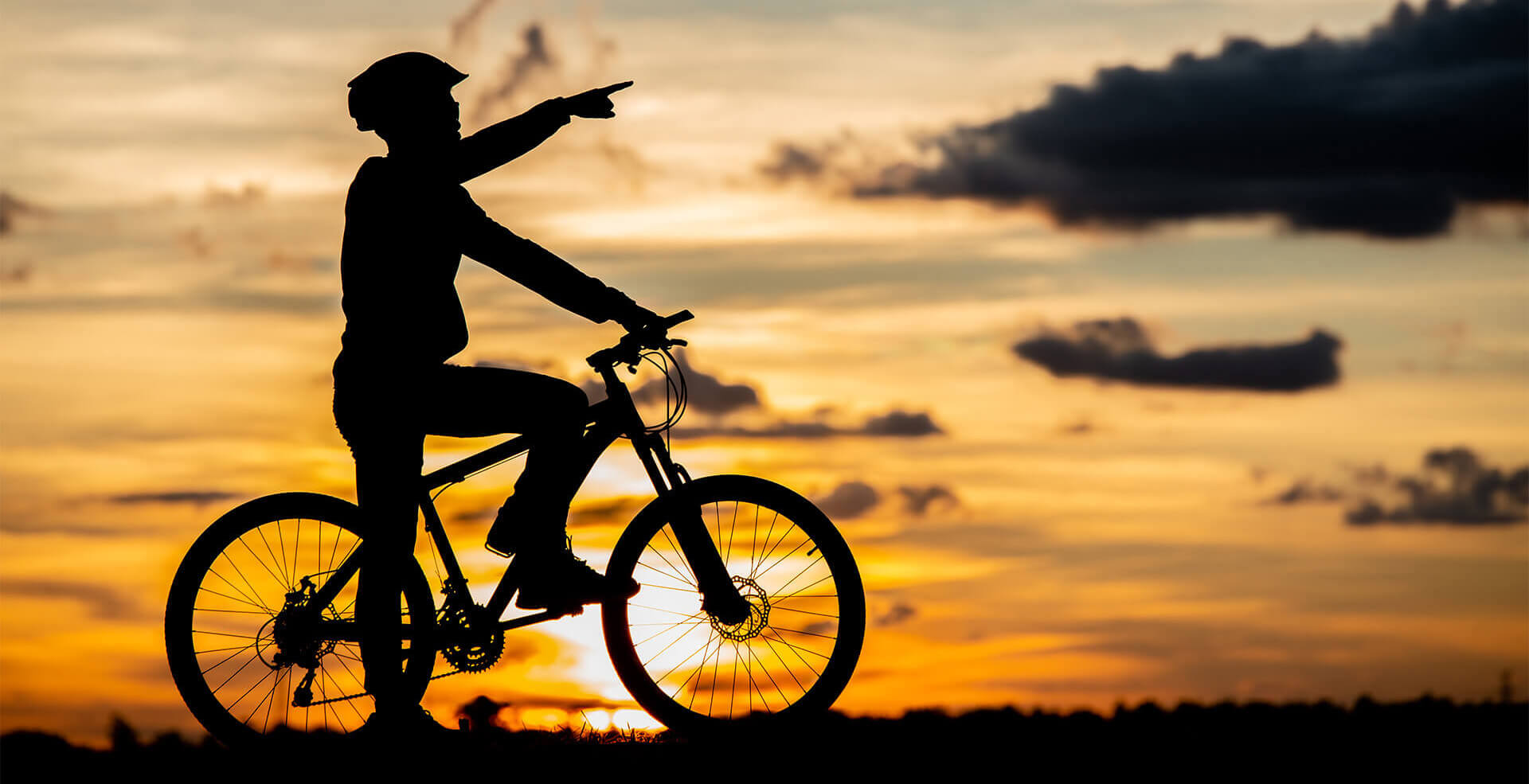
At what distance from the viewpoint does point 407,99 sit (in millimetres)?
7203

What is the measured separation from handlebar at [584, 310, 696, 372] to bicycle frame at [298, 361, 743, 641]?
62 millimetres

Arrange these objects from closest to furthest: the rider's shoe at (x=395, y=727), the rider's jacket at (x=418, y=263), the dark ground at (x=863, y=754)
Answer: the dark ground at (x=863, y=754) < the rider's jacket at (x=418, y=263) < the rider's shoe at (x=395, y=727)

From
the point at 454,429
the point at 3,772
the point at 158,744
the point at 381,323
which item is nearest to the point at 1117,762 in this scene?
the point at 454,429

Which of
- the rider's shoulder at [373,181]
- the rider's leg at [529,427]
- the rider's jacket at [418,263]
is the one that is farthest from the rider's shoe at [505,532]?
the rider's shoulder at [373,181]

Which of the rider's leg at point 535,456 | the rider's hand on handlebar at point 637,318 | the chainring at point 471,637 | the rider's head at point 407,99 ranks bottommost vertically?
the chainring at point 471,637

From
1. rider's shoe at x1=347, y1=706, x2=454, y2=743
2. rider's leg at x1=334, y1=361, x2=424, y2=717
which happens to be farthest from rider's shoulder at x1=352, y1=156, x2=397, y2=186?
rider's shoe at x1=347, y1=706, x2=454, y2=743

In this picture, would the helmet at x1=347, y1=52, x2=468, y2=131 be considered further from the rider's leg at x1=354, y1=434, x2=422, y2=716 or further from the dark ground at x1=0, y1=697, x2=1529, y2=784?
the dark ground at x1=0, y1=697, x2=1529, y2=784

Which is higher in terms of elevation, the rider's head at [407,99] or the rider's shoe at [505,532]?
the rider's head at [407,99]

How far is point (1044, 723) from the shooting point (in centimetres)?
849

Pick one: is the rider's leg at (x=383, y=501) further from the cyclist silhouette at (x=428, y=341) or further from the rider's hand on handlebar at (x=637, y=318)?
the rider's hand on handlebar at (x=637, y=318)

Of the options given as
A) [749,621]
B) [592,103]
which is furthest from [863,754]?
[592,103]

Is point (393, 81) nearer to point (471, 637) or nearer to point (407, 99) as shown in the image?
point (407, 99)

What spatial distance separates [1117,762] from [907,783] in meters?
1.12

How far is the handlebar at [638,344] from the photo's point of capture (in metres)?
7.41
